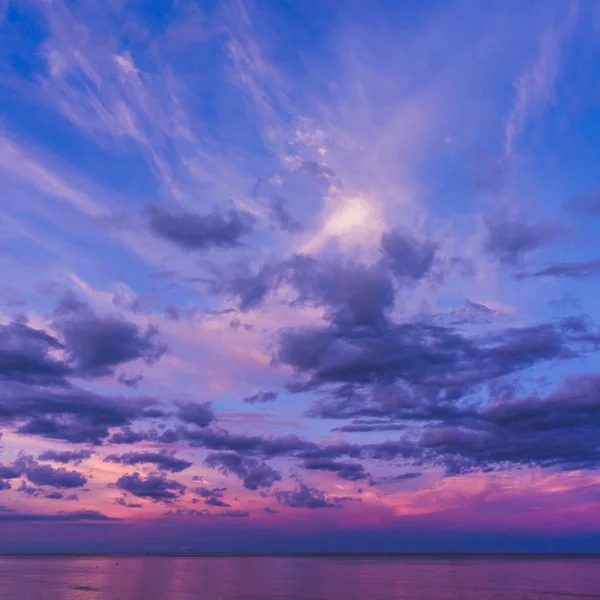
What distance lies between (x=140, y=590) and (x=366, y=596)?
42.1 meters

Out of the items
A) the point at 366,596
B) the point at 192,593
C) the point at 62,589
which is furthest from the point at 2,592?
the point at 366,596

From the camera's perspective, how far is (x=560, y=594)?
110 metres

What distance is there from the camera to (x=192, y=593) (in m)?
105

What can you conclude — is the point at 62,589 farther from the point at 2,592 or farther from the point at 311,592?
the point at 311,592

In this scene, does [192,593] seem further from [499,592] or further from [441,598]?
[499,592]

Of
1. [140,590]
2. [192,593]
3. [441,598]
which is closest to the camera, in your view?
[441,598]

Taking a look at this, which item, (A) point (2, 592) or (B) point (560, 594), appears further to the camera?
(B) point (560, 594)

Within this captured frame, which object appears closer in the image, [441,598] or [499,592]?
[441,598]

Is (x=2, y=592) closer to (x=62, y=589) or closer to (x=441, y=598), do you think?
(x=62, y=589)

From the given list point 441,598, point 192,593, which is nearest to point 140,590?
point 192,593

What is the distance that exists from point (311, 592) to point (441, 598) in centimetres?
2356

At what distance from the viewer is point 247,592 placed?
10569cm

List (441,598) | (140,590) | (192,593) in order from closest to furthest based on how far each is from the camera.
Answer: (441,598)
(192,593)
(140,590)

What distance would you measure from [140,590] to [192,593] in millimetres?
13620
